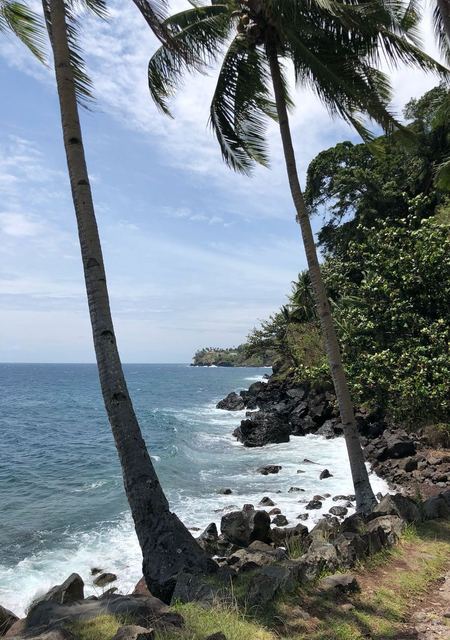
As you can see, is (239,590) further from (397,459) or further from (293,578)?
(397,459)

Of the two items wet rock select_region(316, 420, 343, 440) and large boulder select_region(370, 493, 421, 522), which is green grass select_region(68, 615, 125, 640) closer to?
large boulder select_region(370, 493, 421, 522)

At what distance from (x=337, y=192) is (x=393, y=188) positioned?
4.55m

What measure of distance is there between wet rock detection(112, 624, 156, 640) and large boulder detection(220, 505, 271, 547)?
22.4 ft

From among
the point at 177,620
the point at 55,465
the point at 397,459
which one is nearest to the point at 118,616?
the point at 177,620

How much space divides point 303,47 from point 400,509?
8.05 metres

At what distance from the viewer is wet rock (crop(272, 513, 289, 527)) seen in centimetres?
1294

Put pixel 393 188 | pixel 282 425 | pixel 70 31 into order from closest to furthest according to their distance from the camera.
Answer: pixel 70 31
pixel 282 425
pixel 393 188

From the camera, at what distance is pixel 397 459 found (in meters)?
17.4

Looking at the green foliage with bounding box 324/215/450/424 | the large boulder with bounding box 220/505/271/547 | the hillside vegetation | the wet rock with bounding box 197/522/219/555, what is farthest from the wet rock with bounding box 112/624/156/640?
the green foliage with bounding box 324/215/450/424

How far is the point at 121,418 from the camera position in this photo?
6129mm

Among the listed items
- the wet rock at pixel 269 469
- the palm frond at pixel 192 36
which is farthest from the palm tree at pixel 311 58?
the wet rock at pixel 269 469

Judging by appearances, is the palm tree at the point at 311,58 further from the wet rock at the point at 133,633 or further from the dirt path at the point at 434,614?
the wet rock at the point at 133,633

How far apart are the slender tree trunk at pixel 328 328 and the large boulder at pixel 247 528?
8.11ft

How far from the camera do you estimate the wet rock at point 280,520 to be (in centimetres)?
1294
